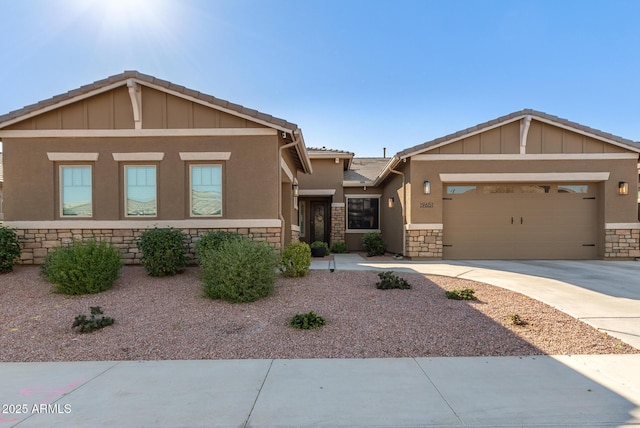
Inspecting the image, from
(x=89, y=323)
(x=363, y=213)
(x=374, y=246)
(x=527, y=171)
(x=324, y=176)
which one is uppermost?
(x=324, y=176)

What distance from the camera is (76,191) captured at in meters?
8.85

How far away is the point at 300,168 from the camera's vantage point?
13758 millimetres

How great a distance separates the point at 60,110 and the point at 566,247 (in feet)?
50.8

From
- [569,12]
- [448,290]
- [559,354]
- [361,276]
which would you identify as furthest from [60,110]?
[569,12]

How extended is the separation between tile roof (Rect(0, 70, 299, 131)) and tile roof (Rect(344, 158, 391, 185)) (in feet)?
25.2

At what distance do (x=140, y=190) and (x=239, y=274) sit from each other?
4826 millimetres

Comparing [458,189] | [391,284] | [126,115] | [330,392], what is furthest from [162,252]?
[458,189]

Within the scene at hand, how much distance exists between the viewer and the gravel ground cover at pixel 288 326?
13.3 feet

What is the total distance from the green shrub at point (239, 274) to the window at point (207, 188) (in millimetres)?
2931

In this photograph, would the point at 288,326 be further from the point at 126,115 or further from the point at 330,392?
the point at 126,115

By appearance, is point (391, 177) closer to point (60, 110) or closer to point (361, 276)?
point (361, 276)

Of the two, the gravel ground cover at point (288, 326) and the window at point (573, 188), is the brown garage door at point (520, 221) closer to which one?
the window at point (573, 188)

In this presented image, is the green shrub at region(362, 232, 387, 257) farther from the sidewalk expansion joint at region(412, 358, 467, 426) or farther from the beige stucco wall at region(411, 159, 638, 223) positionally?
the sidewalk expansion joint at region(412, 358, 467, 426)

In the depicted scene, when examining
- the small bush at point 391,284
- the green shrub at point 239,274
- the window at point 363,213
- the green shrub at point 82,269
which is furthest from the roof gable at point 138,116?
the window at point 363,213
